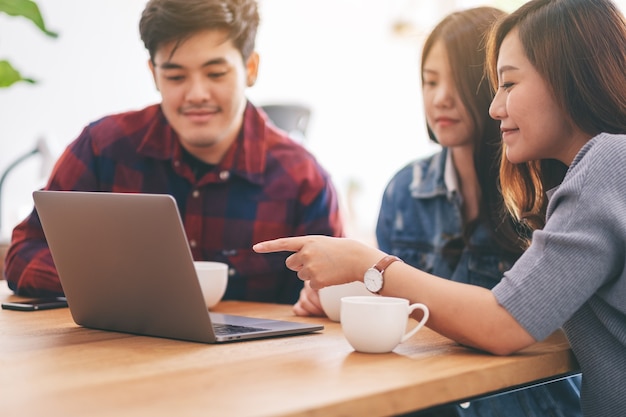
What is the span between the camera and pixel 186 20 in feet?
5.70

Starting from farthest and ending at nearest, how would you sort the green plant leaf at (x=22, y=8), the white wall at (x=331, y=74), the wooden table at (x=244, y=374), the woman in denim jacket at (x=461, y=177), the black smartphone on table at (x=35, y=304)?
1. the white wall at (x=331, y=74)
2. the woman in denim jacket at (x=461, y=177)
3. the black smartphone on table at (x=35, y=304)
4. the green plant leaf at (x=22, y=8)
5. the wooden table at (x=244, y=374)

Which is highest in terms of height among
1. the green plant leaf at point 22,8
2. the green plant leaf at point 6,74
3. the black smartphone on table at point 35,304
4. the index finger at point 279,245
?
the green plant leaf at point 22,8

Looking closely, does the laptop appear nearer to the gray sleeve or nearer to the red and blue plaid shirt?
the gray sleeve

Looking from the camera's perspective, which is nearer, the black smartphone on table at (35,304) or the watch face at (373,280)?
the watch face at (373,280)

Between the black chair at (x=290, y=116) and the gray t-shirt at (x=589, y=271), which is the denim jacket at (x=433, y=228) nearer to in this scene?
the gray t-shirt at (x=589, y=271)

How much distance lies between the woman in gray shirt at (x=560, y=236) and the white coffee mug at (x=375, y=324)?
6cm

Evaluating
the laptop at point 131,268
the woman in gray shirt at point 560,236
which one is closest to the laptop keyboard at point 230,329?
the laptop at point 131,268

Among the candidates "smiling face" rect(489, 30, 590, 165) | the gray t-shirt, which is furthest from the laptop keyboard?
"smiling face" rect(489, 30, 590, 165)

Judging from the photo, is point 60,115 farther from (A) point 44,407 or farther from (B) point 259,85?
(A) point 44,407

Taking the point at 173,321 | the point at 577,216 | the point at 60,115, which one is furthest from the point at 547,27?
the point at 60,115

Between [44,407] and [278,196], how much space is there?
1.20m

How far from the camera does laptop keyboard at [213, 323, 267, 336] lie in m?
1.09

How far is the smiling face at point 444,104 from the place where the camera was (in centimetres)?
170

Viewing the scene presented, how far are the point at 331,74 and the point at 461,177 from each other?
3.37 m
